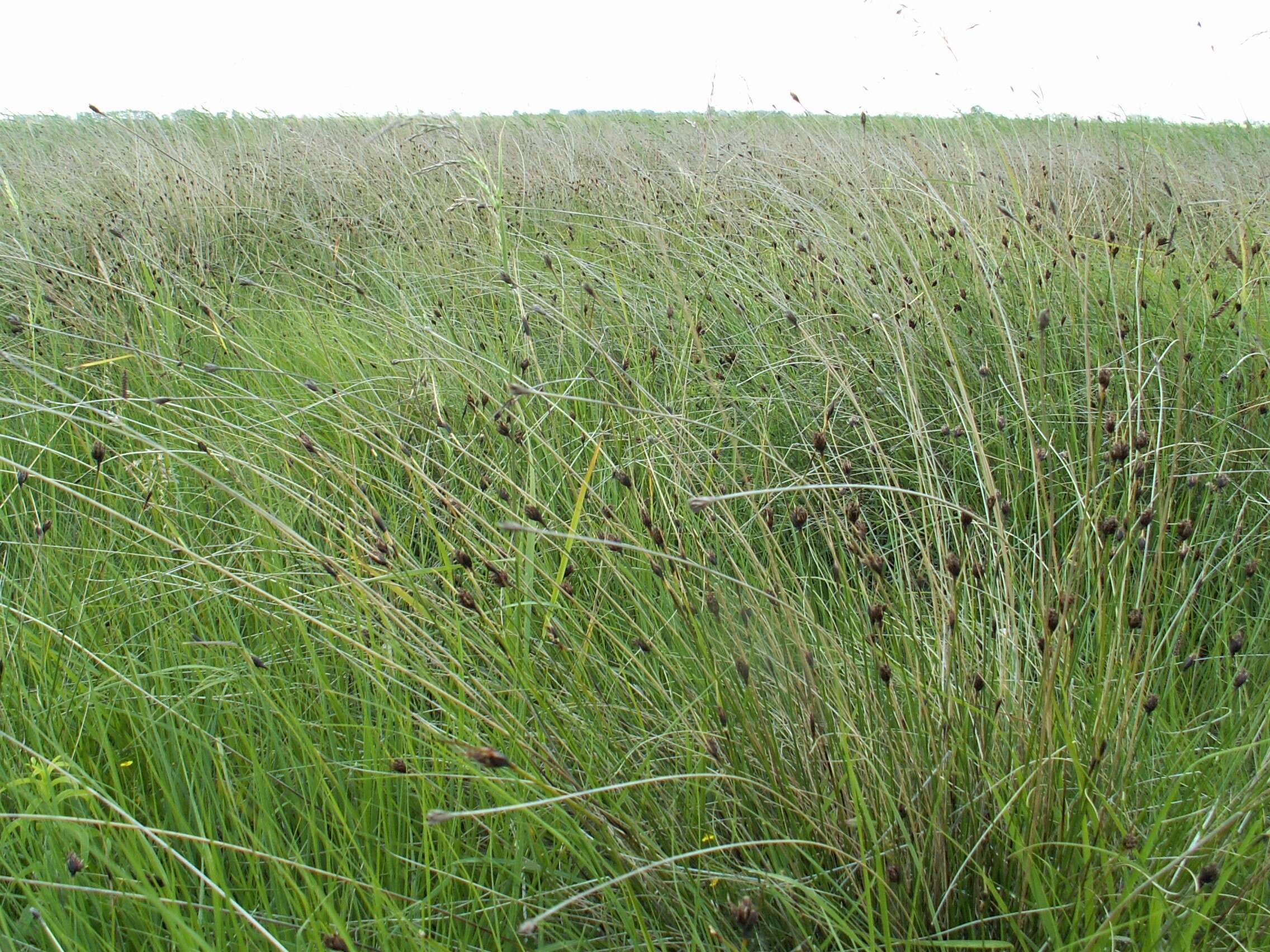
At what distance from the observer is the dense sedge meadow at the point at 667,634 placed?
1.05 metres

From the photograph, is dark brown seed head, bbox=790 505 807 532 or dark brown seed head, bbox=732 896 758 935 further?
dark brown seed head, bbox=790 505 807 532

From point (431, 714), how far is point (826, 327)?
5.10 feet

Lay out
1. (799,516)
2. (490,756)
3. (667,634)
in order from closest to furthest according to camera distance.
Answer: (490,756) → (799,516) → (667,634)

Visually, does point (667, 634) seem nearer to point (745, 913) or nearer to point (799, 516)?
point (799, 516)

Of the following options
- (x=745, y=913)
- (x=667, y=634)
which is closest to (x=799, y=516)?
(x=745, y=913)

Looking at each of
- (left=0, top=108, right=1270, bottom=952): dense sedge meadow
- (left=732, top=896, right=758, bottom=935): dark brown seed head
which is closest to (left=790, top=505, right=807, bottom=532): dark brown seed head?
(left=0, top=108, right=1270, bottom=952): dense sedge meadow

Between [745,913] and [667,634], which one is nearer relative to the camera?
[745,913]

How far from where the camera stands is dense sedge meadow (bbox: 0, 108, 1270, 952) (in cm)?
105

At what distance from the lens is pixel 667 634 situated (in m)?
1.65

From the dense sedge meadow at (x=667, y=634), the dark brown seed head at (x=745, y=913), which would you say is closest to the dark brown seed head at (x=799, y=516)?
the dense sedge meadow at (x=667, y=634)

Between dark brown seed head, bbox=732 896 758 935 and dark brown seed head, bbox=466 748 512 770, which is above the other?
dark brown seed head, bbox=466 748 512 770

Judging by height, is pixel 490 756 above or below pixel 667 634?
above

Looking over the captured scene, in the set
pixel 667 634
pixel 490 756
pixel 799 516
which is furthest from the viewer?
pixel 667 634

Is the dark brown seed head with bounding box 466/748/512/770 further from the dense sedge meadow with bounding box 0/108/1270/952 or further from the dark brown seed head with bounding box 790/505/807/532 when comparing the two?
the dark brown seed head with bounding box 790/505/807/532
